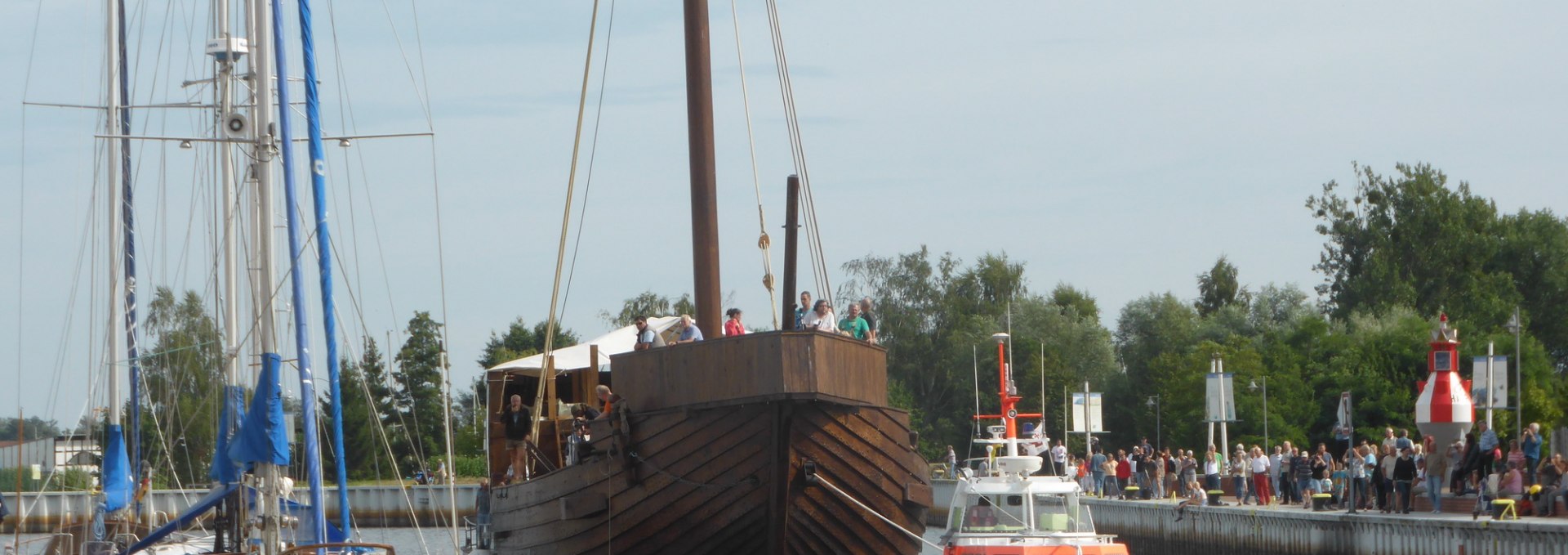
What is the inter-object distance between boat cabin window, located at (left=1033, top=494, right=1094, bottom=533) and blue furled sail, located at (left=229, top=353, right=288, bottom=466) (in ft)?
32.2

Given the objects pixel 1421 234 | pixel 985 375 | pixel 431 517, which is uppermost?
pixel 1421 234

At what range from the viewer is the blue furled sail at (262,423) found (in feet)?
62.4

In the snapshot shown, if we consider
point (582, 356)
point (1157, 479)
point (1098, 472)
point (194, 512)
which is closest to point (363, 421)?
point (1098, 472)

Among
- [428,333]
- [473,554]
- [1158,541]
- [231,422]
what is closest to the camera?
[231,422]

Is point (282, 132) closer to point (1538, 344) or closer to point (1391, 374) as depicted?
point (1391, 374)

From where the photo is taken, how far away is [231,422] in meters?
20.5

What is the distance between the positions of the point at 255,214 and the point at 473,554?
9119mm

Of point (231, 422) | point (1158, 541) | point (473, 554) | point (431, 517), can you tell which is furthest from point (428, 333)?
point (231, 422)

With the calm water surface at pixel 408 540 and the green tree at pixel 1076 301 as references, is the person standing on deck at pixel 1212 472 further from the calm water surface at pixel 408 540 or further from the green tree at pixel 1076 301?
the green tree at pixel 1076 301

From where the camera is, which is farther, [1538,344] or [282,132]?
[1538,344]

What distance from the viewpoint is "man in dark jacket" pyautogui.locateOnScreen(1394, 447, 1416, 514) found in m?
29.0

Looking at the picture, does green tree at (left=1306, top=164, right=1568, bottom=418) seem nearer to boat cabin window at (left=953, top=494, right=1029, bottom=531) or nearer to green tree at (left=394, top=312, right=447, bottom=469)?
green tree at (left=394, top=312, right=447, bottom=469)

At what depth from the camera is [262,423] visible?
19062 mm

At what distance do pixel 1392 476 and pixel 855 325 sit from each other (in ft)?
41.8
